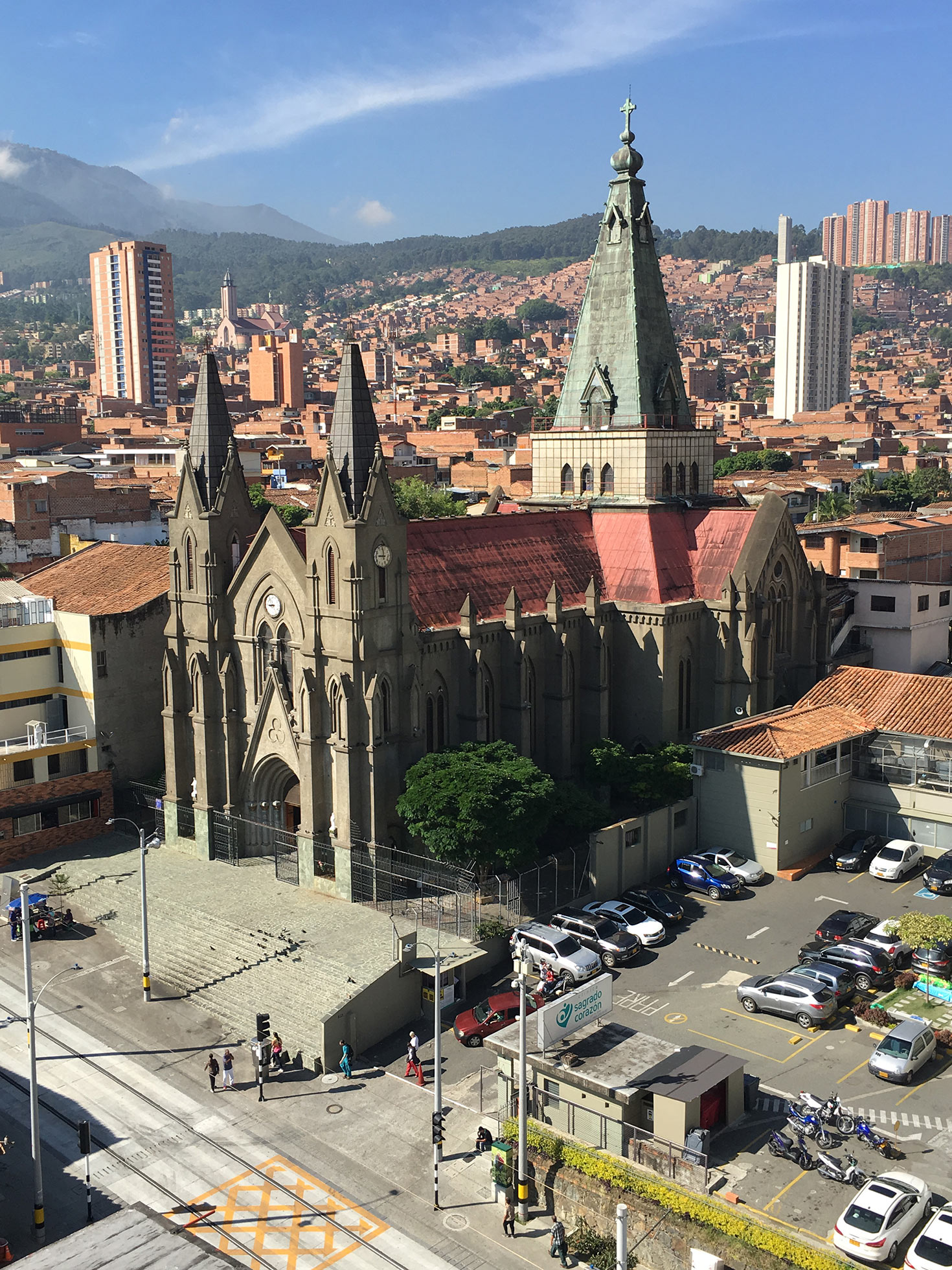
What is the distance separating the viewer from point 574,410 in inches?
2470

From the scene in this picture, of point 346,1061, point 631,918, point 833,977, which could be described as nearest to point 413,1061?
point 346,1061

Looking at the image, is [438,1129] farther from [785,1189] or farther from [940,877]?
[940,877]

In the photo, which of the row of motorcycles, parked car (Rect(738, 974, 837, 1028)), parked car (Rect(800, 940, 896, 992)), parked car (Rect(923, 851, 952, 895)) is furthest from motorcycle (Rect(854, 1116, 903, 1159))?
parked car (Rect(923, 851, 952, 895))

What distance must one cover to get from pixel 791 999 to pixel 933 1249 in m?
12.1

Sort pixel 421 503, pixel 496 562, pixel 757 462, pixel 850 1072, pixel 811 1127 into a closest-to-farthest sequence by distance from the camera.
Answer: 1. pixel 811 1127
2. pixel 850 1072
3. pixel 496 562
4. pixel 421 503
5. pixel 757 462

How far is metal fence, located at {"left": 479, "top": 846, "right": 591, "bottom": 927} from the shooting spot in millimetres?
45781

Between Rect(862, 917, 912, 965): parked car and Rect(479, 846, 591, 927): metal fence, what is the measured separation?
1038cm

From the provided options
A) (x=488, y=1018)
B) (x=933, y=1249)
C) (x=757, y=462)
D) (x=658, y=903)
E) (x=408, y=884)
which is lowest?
(x=488, y=1018)

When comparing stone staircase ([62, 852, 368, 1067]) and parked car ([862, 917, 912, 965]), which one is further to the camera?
parked car ([862, 917, 912, 965])

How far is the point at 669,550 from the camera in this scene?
59219mm

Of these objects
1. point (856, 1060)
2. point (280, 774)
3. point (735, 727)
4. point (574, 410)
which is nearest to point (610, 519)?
point (574, 410)

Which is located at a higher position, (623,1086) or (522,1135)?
(623,1086)

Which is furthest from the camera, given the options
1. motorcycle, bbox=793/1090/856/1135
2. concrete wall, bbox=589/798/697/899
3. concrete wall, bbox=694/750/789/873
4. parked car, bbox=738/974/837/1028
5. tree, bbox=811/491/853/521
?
tree, bbox=811/491/853/521

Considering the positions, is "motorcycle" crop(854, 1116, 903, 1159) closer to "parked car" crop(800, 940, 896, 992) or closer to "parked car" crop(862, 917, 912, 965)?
"parked car" crop(800, 940, 896, 992)
